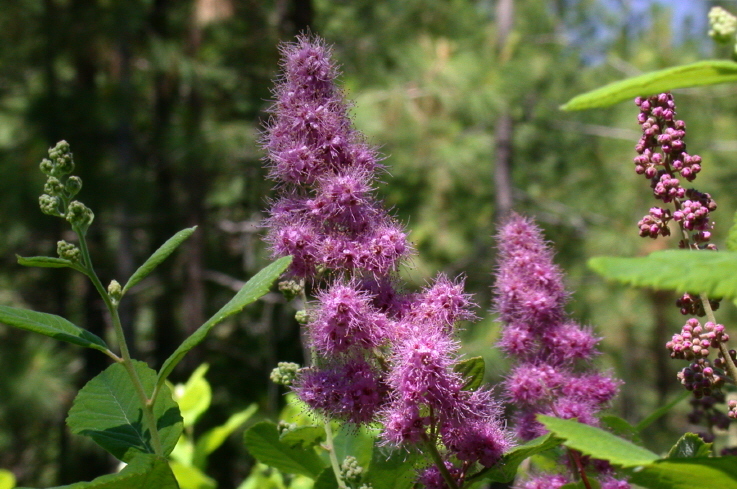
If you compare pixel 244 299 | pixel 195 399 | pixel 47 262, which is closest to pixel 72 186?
pixel 47 262

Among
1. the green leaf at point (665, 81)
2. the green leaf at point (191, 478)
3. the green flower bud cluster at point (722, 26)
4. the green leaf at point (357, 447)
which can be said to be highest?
the green flower bud cluster at point (722, 26)

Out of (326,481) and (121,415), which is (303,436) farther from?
(121,415)

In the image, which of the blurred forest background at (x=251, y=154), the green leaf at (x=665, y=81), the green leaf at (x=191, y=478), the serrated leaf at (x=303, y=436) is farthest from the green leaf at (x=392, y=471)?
the blurred forest background at (x=251, y=154)

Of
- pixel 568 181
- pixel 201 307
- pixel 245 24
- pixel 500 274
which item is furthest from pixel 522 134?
pixel 500 274

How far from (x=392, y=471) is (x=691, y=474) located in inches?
17.8

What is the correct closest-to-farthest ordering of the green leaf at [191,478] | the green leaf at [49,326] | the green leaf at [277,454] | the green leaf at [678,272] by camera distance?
the green leaf at [678,272]
the green leaf at [49,326]
the green leaf at [277,454]
the green leaf at [191,478]

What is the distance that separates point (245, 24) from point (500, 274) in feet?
31.7

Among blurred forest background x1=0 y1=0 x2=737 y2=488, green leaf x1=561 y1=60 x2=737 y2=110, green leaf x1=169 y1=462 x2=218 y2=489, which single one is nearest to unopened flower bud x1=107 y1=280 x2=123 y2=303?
green leaf x1=561 y1=60 x2=737 y2=110

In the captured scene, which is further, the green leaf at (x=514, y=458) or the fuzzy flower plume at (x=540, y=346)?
the fuzzy flower plume at (x=540, y=346)

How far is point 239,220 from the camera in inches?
460

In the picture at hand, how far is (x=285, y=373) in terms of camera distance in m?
1.17

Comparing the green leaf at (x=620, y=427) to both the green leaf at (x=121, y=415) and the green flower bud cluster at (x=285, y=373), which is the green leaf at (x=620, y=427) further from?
the green leaf at (x=121, y=415)

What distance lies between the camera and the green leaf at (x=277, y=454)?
125 cm

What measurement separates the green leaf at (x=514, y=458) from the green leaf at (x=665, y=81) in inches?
15.2
